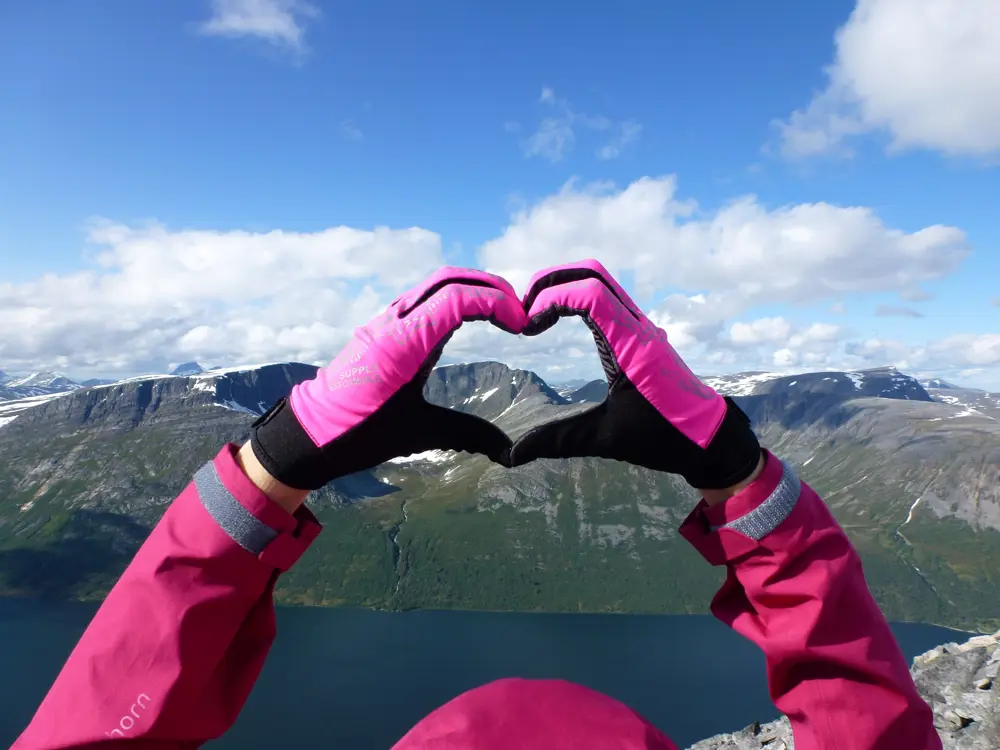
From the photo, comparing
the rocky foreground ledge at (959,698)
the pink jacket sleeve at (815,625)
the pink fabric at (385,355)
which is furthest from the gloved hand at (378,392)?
the rocky foreground ledge at (959,698)

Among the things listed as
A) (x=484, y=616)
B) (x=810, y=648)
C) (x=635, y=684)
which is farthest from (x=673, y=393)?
(x=484, y=616)

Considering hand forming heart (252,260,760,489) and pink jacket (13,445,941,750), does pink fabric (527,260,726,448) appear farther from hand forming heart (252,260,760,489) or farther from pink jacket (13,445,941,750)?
pink jacket (13,445,941,750)

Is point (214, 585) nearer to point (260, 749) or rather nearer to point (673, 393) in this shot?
point (673, 393)

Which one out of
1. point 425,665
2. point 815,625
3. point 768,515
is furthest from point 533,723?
point 425,665

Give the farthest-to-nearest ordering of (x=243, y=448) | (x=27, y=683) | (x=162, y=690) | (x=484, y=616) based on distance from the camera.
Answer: (x=484, y=616) → (x=27, y=683) → (x=243, y=448) → (x=162, y=690)

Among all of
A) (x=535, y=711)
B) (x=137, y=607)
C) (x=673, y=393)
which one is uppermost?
(x=673, y=393)

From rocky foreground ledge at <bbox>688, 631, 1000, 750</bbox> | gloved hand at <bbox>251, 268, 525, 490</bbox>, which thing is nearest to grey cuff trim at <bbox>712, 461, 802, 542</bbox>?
gloved hand at <bbox>251, 268, 525, 490</bbox>

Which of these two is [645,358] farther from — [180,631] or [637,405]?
[180,631]

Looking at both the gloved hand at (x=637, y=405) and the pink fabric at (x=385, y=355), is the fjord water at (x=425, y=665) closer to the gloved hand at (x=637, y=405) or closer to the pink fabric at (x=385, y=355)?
the gloved hand at (x=637, y=405)
